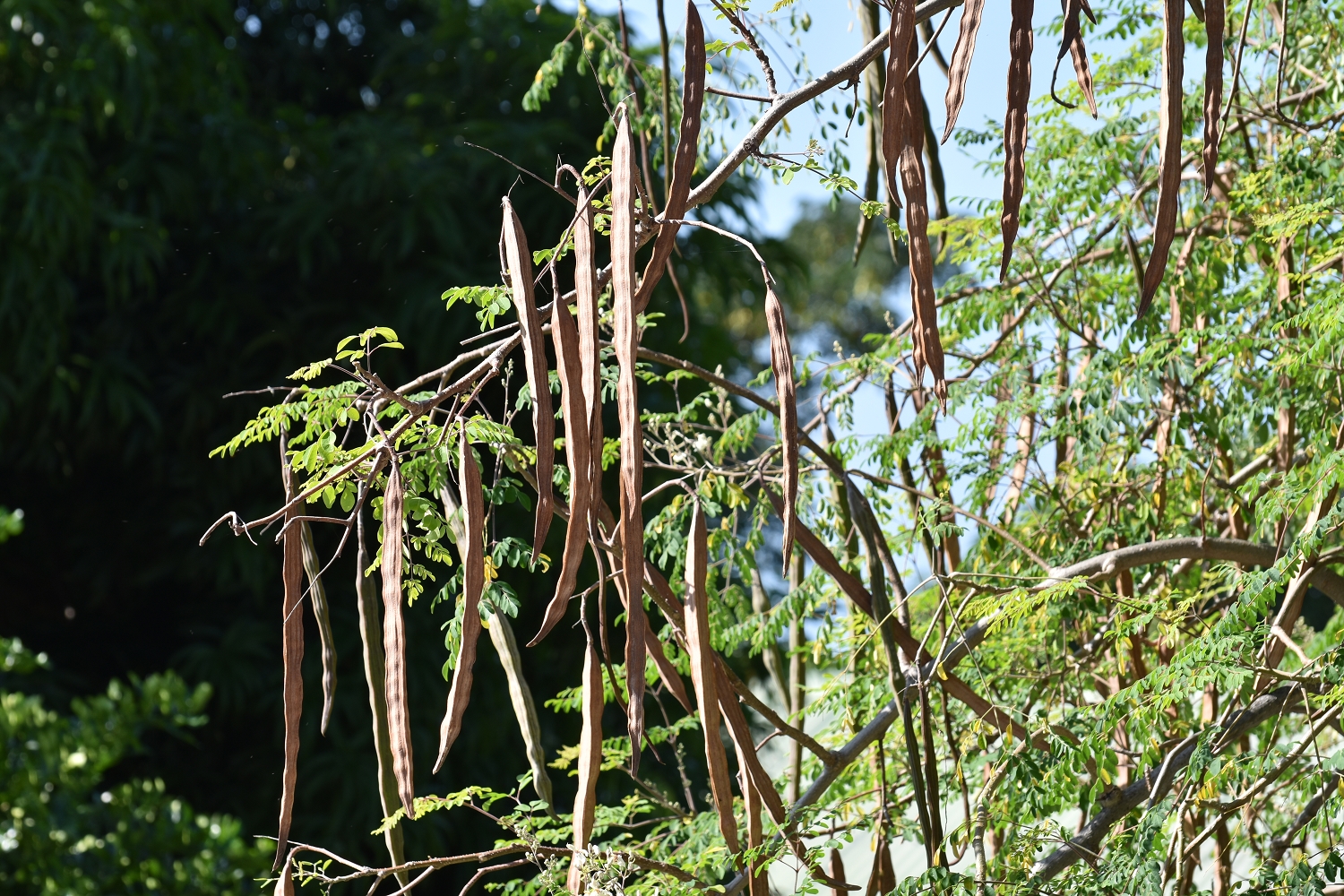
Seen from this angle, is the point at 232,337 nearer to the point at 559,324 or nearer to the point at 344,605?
the point at 344,605

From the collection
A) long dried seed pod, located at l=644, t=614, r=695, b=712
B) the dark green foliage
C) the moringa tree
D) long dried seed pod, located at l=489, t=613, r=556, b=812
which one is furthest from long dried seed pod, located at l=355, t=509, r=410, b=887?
the dark green foliage

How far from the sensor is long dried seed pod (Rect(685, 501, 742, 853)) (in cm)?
102

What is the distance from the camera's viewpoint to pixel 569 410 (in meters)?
0.83

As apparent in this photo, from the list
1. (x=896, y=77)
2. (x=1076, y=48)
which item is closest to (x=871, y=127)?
(x=1076, y=48)

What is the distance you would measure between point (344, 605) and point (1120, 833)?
3861 millimetres

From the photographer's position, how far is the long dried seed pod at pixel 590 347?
795mm

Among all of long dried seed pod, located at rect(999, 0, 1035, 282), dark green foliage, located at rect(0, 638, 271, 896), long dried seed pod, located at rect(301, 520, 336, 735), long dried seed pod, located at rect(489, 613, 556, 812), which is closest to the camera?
long dried seed pod, located at rect(999, 0, 1035, 282)

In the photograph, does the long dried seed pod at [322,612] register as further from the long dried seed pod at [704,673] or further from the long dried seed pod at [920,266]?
the long dried seed pod at [920,266]

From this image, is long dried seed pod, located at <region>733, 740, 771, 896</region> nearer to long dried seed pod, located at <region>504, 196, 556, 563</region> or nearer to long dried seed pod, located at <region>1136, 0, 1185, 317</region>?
long dried seed pod, located at <region>504, 196, 556, 563</region>

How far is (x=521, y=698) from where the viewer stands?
1.24 m

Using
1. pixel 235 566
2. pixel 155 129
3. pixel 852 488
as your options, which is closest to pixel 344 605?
pixel 235 566

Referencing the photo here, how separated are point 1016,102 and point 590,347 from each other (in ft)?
1.14

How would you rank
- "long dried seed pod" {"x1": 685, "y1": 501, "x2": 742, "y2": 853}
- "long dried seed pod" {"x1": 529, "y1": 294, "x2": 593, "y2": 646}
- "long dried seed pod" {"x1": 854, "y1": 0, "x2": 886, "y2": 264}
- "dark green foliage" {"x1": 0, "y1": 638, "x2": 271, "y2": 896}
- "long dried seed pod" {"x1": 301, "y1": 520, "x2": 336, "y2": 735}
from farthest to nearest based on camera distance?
"dark green foliage" {"x1": 0, "y1": 638, "x2": 271, "y2": 896} < "long dried seed pod" {"x1": 854, "y1": 0, "x2": 886, "y2": 264} < "long dried seed pod" {"x1": 301, "y1": 520, "x2": 336, "y2": 735} < "long dried seed pod" {"x1": 685, "y1": 501, "x2": 742, "y2": 853} < "long dried seed pod" {"x1": 529, "y1": 294, "x2": 593, "y2": 646}

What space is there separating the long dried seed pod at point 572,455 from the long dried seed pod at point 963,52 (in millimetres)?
302
